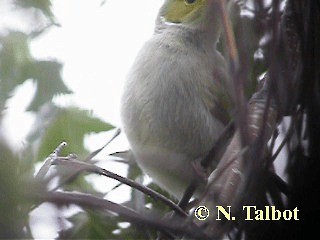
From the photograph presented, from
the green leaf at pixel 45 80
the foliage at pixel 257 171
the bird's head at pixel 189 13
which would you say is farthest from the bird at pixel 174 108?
the foliage at pixel 257 171

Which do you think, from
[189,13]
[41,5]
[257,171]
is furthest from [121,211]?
[189,13]

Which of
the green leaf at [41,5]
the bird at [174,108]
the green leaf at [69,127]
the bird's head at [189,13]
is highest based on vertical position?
the green leaf at [41,5]

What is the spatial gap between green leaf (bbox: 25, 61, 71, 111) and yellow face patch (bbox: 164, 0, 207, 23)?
902 millimetres

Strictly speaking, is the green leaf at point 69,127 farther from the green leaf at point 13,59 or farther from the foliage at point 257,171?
the foliage at point 257,171

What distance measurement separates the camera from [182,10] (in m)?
2.56

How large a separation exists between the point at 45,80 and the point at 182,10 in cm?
101

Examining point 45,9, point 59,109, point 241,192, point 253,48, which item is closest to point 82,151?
point 59,109

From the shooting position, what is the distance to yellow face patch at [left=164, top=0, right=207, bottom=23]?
2.49 m

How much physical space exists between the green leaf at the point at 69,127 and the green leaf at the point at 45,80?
50 mm

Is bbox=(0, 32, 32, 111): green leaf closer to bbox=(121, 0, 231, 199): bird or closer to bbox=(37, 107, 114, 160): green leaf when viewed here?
bbox=(37, 107, 114, 160): green leaf

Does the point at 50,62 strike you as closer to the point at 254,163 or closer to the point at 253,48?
the point at 253,48

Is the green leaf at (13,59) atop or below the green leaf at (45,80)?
atop

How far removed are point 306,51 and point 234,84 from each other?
17 centimetres

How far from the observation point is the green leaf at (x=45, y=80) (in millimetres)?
1652
